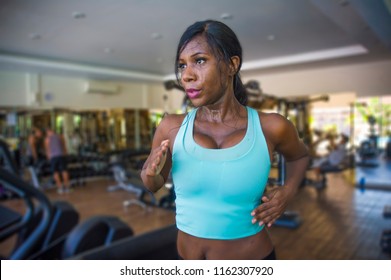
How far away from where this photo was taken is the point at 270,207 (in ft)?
1.71

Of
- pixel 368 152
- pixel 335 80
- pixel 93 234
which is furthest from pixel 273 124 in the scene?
pixel 368 152

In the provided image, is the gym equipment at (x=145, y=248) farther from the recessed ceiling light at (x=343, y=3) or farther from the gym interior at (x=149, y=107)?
the recessed ceiling light at (x=343, y=3)

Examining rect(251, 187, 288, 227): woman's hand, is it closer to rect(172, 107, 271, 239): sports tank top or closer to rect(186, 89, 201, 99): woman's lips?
rect(172, 107, 271, 239): sports tank top

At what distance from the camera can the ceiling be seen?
0.94 metres

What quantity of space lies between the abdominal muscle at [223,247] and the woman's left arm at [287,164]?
0.05 m

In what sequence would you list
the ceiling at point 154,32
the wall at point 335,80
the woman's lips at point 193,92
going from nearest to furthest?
the woman's lips at point 193,92 < the ceiling at point 154,32 < the wall at point 335,80

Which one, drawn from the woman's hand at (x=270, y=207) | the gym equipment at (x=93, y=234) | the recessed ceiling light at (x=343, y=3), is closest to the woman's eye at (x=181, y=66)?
the woman's hand at (x=270, y=207)

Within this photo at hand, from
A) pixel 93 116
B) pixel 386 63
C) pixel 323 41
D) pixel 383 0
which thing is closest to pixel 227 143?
pixel 383 0

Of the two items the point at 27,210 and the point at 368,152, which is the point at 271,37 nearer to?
the point at 27,210

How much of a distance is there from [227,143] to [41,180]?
6.49 meters

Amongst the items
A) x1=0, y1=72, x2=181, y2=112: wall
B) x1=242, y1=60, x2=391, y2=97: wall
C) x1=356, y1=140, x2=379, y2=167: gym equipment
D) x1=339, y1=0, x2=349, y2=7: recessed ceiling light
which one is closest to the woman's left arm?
x1=339, y1=0, x2=349, y2=7: recessed ceiling light

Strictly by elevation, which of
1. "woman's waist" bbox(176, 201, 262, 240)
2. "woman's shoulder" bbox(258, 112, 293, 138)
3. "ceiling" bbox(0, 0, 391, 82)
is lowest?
"woman's waist" bbox(176, 201, 262, 240)

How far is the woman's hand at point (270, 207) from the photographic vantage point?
1.68ft
